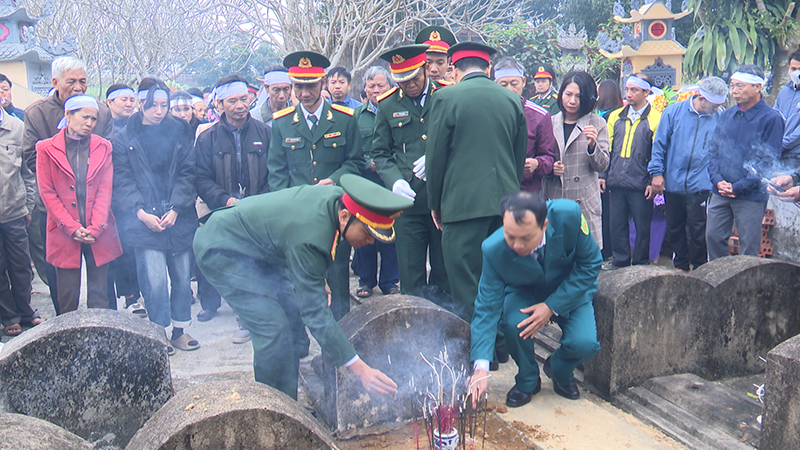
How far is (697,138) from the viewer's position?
6.26 m

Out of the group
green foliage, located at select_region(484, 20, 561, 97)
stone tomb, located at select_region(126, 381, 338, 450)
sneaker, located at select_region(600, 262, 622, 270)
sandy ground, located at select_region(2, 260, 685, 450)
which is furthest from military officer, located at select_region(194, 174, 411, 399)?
green foliage, located at select_region(484, 20, 561, 97)

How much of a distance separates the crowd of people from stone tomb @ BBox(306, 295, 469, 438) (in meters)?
0.22

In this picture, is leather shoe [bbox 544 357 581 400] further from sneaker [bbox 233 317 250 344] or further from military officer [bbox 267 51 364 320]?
sneaker [bbox 233 317 250 344]

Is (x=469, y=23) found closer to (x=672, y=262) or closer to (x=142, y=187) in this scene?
(x=672, y=262)

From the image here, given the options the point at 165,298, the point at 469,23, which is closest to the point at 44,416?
the point at 165,298

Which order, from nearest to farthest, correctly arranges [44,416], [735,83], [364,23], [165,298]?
[44,416] < [165,298] < [735,83] < [364,23]

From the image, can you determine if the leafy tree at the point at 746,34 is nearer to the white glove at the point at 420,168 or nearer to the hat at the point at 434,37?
the hat at the point at 434,37

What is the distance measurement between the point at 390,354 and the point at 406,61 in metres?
2.22

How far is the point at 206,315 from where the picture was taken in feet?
19.1

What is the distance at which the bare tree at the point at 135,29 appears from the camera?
817 inches

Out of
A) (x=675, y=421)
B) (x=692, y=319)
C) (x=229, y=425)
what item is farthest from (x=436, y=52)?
(x=229, y=425)

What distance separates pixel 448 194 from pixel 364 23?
344 inches

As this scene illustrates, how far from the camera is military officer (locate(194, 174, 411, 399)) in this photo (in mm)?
3092

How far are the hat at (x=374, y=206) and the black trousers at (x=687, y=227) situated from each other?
14.7 feet
